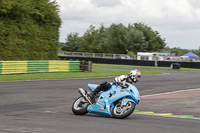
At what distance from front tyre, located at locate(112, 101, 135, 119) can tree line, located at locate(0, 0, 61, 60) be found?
2131 cm

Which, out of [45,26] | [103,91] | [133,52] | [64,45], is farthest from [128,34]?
[103,91]

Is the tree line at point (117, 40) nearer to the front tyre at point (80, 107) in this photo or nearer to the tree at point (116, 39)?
the tree at point (116, 39)

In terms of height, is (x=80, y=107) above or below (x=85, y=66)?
below

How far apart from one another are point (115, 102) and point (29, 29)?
23676mm

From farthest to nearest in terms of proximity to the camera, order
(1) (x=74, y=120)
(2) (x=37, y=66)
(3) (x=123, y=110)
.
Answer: (2) (x=37, y=66) → (3) (x=123, y=110) → (1) (x=74, y=120)

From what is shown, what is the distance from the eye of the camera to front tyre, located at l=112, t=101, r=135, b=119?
8.56m

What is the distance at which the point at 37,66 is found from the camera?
2819 cm

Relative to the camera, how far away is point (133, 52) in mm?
81188

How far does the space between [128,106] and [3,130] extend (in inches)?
122

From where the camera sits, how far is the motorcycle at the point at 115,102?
8.64m

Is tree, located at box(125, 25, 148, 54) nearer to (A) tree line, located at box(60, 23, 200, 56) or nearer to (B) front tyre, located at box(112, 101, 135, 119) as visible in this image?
(A) tree line, located at box(60, 23, 200, 56)

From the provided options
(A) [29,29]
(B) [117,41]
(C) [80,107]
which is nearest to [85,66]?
(A) [29,29]

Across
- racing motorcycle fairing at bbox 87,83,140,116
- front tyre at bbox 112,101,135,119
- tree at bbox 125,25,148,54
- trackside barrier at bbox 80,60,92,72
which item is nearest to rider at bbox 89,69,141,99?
racing motorcycle fairing at bbox 87,83,140,116

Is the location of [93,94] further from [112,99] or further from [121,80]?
[121,80]
